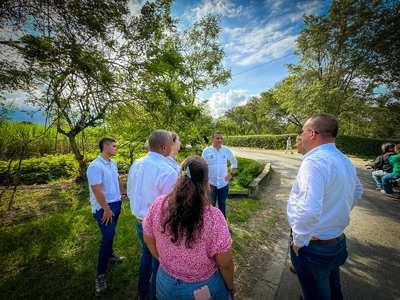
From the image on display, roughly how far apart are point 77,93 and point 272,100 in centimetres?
3000

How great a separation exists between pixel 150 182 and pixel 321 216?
1.77m

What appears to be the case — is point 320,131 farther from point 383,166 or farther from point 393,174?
point 383,166

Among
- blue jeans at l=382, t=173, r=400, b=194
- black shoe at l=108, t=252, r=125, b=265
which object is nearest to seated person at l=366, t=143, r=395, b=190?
blue jeans at l=382, t=173, r=400, b=194

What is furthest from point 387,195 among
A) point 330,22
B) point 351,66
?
point 330,22

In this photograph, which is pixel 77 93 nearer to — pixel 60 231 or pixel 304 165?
pixel 60 231

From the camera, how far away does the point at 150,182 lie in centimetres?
202

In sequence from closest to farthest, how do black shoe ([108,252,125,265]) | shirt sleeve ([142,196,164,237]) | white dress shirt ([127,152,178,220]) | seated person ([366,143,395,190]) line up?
shirt sleeve ([142,196,164,237]) < white dress shirt ([127,152,178,220]) < black shoe ([108,252,125,265]) < seated person ([366,143,395,190])

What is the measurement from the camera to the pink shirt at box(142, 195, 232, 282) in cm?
131

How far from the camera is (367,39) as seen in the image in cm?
1277

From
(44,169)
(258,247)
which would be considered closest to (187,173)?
(258,247)

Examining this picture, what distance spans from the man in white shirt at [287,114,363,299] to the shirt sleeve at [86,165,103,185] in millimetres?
2525

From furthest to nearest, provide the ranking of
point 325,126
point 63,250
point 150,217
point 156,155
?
1. point 63,250
2. point 156,155
3. point 325,126
4. point 150,217

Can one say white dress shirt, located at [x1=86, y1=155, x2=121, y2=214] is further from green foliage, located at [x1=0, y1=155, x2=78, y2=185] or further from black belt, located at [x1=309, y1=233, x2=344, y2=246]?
green foliage, located at [x1=0, y1=155, x2=78, y2=185]

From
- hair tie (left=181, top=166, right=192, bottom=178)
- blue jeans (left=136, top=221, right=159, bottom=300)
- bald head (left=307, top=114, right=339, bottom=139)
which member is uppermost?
bald head (left=307, top=114, right=339, bottom=139)
